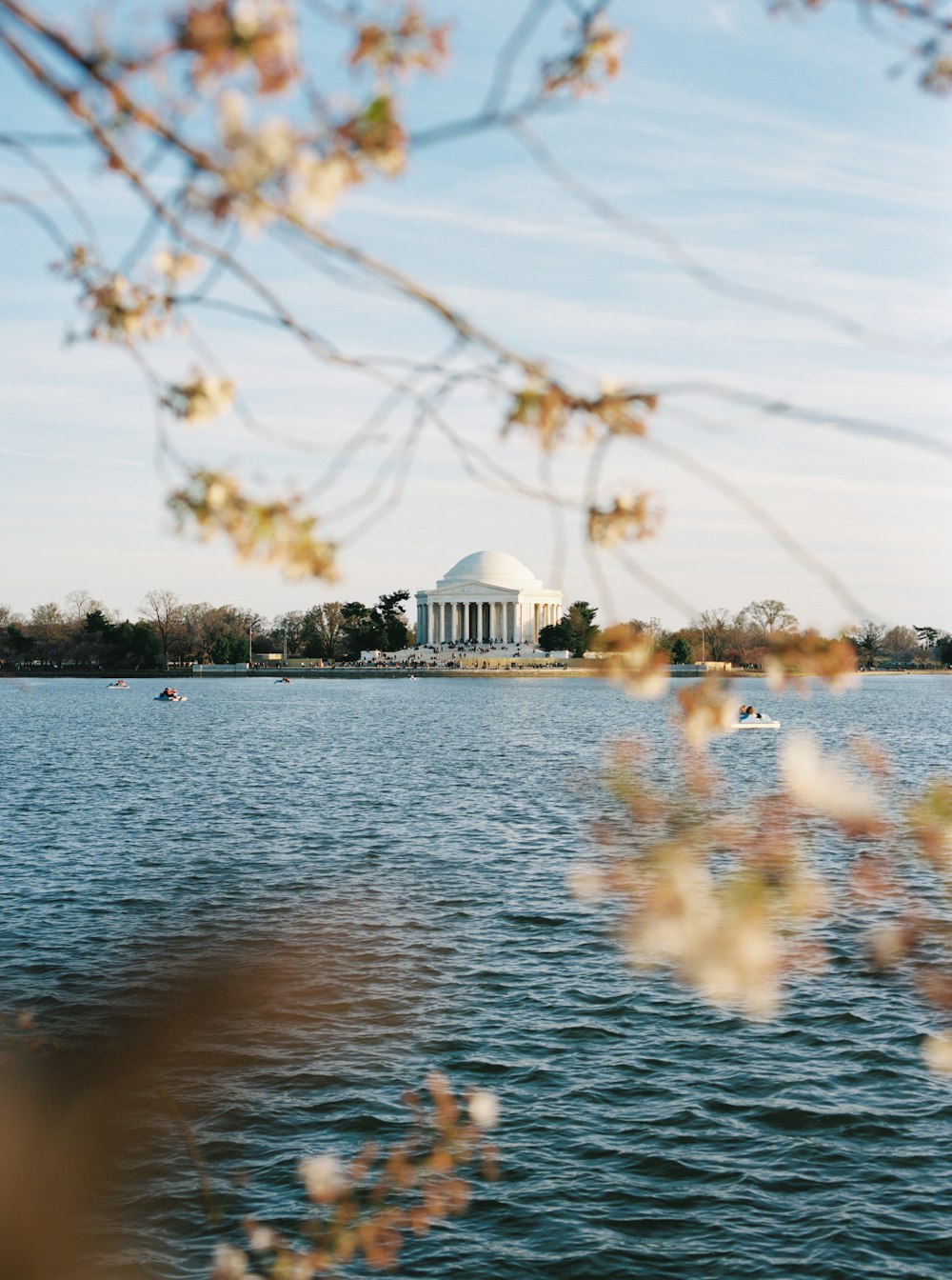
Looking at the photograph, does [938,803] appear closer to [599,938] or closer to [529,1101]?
[529,1101]

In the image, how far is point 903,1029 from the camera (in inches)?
721

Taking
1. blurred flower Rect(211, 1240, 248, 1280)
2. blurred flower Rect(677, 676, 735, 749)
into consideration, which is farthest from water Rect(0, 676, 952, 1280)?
blurred flower Rect(677, 676, 735, 749)

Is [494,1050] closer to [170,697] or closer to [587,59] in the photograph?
[587,59]

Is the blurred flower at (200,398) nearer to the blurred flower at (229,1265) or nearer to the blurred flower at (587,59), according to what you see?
the blurred flower at (587,59)

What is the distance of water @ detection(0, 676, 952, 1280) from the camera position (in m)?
12.8

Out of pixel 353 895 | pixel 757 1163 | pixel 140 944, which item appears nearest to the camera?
pixel 757 1163

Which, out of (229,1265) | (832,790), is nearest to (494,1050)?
(229,1265)

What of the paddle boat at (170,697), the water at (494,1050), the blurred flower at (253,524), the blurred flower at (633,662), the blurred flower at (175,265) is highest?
the blurred flower at (175,265)

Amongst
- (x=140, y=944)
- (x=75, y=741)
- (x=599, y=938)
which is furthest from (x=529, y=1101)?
(x=75, y=741)

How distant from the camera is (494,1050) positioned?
17.5 m

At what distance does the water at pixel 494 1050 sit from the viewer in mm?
12773

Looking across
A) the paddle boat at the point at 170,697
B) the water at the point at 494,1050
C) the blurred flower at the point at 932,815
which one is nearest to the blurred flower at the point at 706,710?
the blurred flower at the point at 932,815

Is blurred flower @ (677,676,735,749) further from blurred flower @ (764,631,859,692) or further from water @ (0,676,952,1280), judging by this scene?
water @ (0,676,952,1280)

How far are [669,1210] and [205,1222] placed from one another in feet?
16.1
